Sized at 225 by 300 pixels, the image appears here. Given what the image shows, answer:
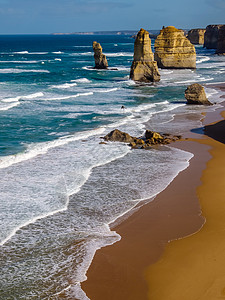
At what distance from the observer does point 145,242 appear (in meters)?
11.8

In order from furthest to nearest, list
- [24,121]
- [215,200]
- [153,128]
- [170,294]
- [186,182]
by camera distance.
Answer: [24,121]
[153,128]
[186,182]
[215,200]
[170,294]

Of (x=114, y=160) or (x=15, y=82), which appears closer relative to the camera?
(x=114, y=160)

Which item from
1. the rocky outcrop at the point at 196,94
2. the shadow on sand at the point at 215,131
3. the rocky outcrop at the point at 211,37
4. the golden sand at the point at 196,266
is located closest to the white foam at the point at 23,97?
the rocky outcrop at the point at 196,94

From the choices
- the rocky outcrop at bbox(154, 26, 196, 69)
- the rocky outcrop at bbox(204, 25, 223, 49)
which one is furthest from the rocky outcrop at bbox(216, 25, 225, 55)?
the rocky outcrop at bbox(154, 26, 196, 69)

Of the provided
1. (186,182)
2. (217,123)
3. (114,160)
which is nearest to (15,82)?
(217,123)

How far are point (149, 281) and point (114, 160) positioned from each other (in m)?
10.4

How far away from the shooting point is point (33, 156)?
20.3 meters

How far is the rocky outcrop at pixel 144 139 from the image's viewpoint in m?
22.5

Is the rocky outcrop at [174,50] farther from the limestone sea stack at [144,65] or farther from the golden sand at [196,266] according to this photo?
the golden sand at [196,266]

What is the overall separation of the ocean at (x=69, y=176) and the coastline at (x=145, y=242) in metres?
0.39

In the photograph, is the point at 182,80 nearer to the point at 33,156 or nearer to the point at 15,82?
the point at 15,82

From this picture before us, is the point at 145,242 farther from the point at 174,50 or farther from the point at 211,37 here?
the point at 211,37

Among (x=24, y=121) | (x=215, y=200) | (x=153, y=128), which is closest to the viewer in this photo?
(x=215, y=200)

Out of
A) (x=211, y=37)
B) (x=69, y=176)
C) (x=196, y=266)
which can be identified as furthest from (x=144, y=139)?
(x=211, y=37)
